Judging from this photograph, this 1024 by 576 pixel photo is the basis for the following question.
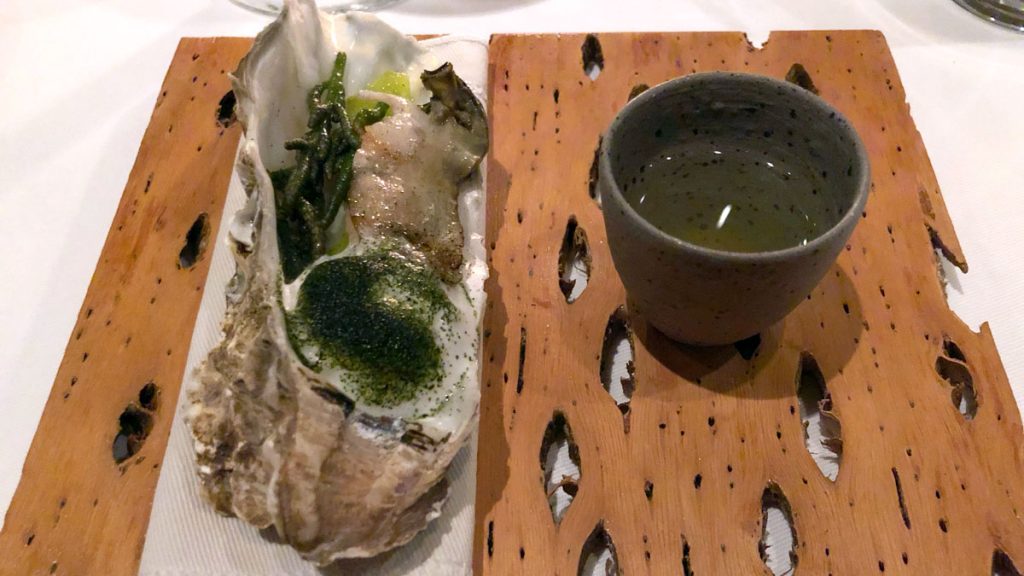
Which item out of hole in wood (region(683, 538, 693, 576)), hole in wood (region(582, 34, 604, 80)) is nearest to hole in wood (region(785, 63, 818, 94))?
hole in wood (region(582, 34, 604, 80))

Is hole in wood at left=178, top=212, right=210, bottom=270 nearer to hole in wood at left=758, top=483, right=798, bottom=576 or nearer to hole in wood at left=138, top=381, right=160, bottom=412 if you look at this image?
hole in wood at left=138, top=381, right=160, bottom=412

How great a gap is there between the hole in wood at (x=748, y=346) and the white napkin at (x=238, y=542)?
11.6 inches

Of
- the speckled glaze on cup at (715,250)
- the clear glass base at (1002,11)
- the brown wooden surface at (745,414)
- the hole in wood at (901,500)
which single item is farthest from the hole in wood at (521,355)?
the clear glass base at (1002,11)

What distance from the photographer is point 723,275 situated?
63 cm

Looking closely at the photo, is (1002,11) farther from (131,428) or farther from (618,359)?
(131,428)

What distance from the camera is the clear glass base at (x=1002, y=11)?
3.93 feet

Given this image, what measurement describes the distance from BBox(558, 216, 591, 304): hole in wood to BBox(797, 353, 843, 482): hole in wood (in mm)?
250

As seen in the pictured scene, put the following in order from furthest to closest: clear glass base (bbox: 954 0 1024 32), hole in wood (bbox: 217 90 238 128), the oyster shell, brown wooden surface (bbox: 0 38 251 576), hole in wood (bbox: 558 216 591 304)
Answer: clear glass base (bbox: 954 0 1024 32)
hole in wood (bbox: 217 90 238 128)
hole in wood (bbox: 558 216 591 304)
brown wooden surface (bbox: 0 38 251 576)
the oyster shell

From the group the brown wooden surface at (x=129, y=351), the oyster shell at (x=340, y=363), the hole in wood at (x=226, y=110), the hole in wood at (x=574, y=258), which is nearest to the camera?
the oyster shell at (x=340, y=363)

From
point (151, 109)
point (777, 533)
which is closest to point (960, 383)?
point (777, 533)

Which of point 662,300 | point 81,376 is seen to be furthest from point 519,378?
point 81,376

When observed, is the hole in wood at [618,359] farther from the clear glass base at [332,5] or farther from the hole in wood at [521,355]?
the clear glass base at [332,5]

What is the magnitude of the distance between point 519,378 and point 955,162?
688 mm

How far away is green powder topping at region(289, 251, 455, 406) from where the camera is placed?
24.6 inches
